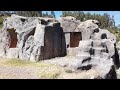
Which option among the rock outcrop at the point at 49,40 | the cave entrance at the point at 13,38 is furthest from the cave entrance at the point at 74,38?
the cave entrance at the point at 13,38

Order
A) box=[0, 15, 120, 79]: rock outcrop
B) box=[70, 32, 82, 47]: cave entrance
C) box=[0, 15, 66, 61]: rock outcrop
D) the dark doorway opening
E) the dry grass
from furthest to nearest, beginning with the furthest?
box=[70, 32, 82, 47]: cave entrance → the dark doorway opening → box=[0, 15, 66, 61]: rock outcrop → box=[0, 15, 120, 79]: rock outcrop → the dry grass

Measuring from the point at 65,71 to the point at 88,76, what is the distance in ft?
6.45

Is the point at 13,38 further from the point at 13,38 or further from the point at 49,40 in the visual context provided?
the point at 49,40

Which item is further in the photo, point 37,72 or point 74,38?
point 74,38

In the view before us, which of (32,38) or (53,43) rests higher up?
(32,38)

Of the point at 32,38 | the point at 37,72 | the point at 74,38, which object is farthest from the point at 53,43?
the point at 37,72

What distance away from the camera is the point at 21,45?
20641 millimetres

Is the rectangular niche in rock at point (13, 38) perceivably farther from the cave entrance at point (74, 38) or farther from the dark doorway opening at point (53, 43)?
the cave entrance at point (74, 38)

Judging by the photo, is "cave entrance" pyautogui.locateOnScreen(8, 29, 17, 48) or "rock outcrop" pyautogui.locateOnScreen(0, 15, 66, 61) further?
"cave entrance" pyautogui.locateOnScreen(8, 29, 17, 48)

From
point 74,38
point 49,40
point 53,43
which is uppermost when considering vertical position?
point 74,38

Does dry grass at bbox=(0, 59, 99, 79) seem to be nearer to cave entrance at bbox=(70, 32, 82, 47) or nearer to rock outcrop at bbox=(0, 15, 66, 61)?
rock outcrop at bbox=(0, 15, 66, 61)

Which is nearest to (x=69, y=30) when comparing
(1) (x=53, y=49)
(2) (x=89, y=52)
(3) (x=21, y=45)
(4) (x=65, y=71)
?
(1) (x=53, y=49)

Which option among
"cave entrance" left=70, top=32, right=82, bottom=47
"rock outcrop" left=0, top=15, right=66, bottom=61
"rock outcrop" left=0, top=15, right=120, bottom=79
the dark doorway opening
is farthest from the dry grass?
"cave entrance" left=70, top=32, right=82, bottom=47
